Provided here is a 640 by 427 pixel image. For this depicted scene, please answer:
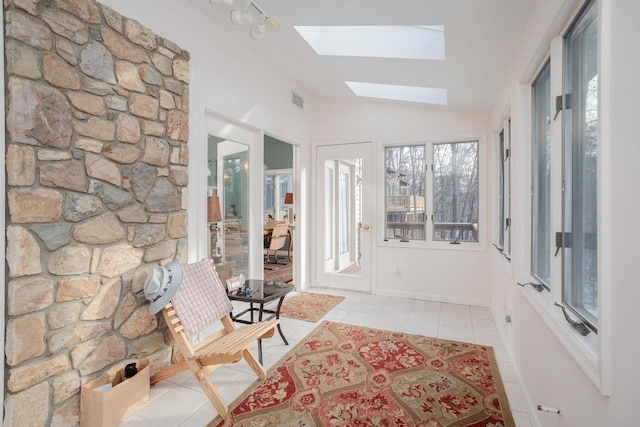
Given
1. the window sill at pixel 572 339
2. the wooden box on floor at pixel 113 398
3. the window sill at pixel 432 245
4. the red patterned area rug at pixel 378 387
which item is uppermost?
the window sill at pixel 432 245

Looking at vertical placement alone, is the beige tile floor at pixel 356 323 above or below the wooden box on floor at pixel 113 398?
below

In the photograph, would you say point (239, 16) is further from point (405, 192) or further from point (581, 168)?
point (405, 192)

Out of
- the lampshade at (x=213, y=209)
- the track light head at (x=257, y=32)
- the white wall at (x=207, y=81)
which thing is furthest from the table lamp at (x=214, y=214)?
the track light head at (x=257, y=32)

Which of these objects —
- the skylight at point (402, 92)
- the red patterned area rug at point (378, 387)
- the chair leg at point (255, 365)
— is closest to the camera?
the red patterned area rug at point (378, 387)

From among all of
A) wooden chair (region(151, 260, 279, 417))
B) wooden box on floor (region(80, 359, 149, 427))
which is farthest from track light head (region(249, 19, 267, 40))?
wooden box on floor (region(80, 359, 149, 427))

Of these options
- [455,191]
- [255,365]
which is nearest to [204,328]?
Answer: [255,365]

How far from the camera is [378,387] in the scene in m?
2.26

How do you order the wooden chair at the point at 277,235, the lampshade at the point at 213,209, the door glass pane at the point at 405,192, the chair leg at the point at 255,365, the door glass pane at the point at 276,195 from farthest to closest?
1. the door glass pane at the point at 276,195
2. the wooden chair at the point at 277,235
3. the door glass pane at the point at 405,192
4. the lampshade at the point at 213,209
5. the chair leg at the point at 255,365

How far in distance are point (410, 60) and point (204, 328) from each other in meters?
2.67

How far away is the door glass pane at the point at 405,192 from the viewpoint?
4.39 meters

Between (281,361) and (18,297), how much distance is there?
171 cm

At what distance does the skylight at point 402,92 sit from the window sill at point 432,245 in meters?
1.72

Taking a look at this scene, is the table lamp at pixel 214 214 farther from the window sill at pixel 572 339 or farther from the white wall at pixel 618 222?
the white wall at pixel 618 222

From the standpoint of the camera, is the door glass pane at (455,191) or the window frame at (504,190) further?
the door glass pane at (455,191)
